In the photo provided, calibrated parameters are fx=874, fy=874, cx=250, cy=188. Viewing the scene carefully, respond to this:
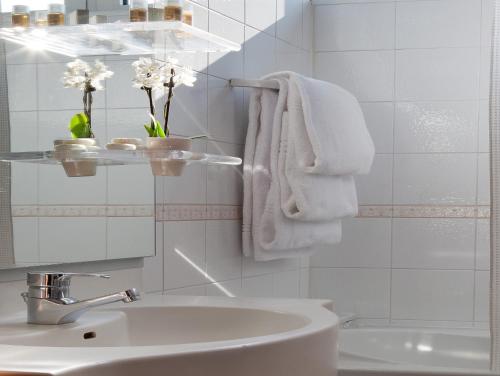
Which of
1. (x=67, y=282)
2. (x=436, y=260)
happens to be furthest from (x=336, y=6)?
(x=67, y=282)

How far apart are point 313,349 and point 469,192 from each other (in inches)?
85.5

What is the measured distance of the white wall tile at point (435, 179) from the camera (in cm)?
353

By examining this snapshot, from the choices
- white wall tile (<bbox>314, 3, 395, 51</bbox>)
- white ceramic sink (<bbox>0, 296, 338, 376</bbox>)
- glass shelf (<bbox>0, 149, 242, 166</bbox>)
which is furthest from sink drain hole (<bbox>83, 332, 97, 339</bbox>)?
white wall tile (<bbox>314, 3, 395, 51</bbox>)

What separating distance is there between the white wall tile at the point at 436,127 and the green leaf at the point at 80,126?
6.26 ft

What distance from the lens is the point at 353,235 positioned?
3.64m

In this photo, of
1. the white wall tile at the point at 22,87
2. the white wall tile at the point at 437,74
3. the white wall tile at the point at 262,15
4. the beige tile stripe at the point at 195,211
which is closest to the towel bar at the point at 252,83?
the white wall tile at the point at 262,15

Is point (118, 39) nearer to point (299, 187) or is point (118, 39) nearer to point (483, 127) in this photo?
point (299, 187)

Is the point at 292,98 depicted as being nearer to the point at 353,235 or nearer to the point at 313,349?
the point at 353,235

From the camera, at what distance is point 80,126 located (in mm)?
1957

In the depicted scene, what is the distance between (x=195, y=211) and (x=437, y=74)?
56.4 inches

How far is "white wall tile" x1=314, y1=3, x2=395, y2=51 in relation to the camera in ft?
11.9

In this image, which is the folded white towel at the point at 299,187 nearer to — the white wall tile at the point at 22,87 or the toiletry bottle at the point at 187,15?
the toiletry bottle at the point at 187,15

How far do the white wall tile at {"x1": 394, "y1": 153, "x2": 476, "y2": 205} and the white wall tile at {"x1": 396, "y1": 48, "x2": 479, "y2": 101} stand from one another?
25 cm

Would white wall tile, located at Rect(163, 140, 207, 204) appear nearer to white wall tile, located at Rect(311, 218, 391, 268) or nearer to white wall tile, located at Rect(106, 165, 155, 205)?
white wall tile, located at Rect(106, 165, 155, 205)
